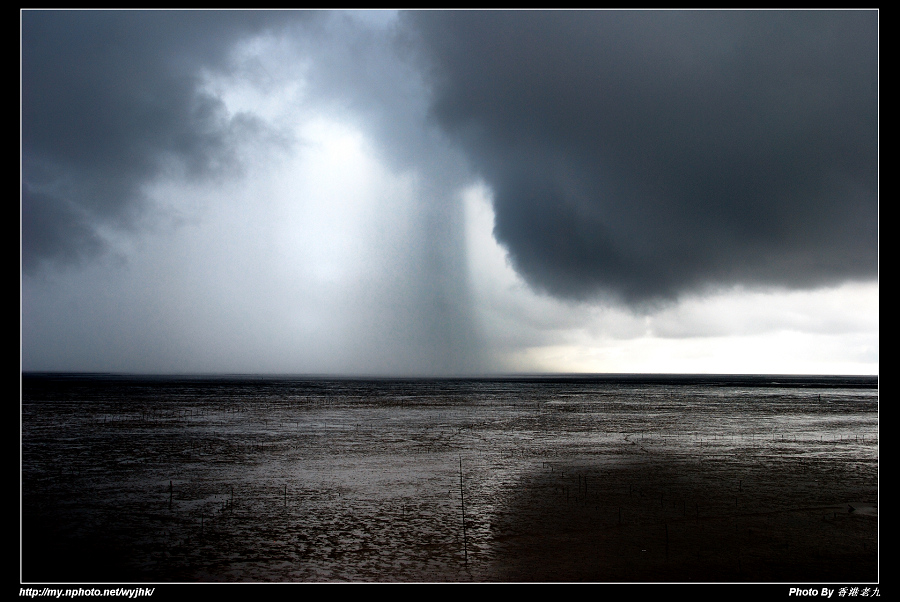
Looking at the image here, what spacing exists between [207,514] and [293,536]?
13.4 ft

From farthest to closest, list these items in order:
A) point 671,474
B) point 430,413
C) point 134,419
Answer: point 430,413
point 134,419
point 671,474

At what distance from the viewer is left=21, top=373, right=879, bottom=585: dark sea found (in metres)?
14.2

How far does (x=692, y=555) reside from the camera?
14805 millimetres

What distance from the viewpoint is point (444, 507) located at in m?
19.3

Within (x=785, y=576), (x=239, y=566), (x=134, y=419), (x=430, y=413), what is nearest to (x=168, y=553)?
(x=239, y=566)

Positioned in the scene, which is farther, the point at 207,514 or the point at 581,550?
the point at 207,514

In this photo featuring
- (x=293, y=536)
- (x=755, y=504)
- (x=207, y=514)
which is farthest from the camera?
(x=755, y=504)

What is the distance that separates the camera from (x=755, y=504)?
19781 millimetres

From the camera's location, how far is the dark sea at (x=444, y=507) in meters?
14.2
